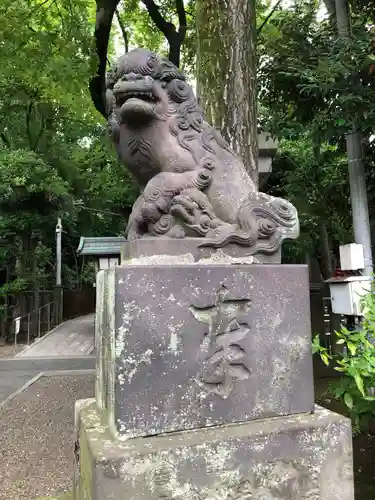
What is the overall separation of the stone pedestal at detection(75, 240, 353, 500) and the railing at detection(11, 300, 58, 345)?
39.9 ft

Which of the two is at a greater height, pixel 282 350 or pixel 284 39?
pixel 284 39

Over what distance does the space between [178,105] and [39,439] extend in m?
4.78

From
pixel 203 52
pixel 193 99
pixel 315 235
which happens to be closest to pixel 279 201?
pixel 193 99

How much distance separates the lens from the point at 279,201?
2236 mm

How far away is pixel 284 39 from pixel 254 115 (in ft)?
5.22

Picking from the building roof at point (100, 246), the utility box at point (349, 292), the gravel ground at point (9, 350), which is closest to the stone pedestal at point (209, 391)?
the utility box at point (349, 292)

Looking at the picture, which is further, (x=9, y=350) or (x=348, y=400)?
(x=9, y=350)

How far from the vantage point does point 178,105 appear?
7.51 feet

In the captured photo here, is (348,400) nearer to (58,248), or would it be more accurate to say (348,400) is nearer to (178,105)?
(178,105)

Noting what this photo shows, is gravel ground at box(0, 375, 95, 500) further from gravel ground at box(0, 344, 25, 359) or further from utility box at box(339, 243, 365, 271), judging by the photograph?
gravel ground at box(0, 344, 25, 359)

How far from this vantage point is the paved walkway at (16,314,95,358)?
36.6ft

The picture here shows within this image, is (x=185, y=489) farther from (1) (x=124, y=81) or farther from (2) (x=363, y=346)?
(1) (x=124, y=81)

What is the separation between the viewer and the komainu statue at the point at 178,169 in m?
2.10

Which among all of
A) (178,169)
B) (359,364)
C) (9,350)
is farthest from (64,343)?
(178,169)
